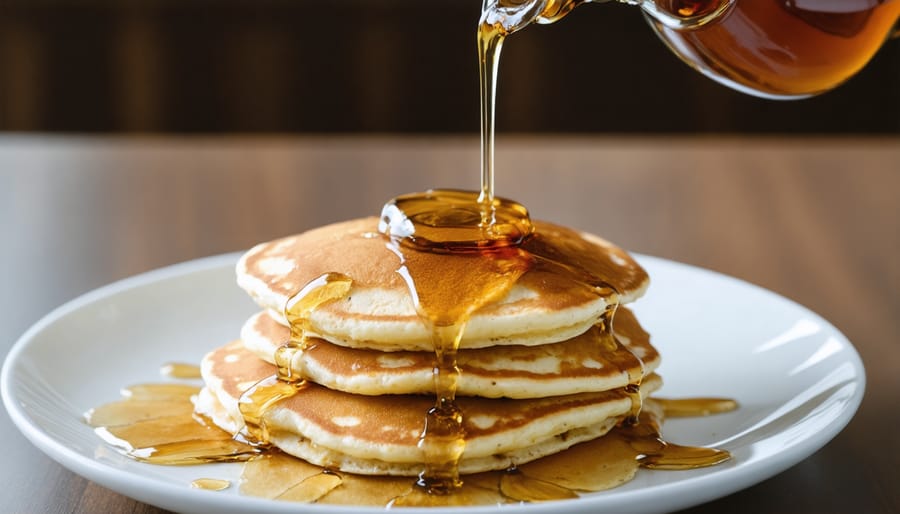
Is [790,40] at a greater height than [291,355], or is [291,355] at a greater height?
[790,40]

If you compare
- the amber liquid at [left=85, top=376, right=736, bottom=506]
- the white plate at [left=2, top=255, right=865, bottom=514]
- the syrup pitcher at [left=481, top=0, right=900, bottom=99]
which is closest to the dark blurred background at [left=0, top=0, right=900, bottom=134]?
the white plate at [left=2, top=255, right=865, bottom=514]

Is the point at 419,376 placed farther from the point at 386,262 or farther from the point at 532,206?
the point at 532,206

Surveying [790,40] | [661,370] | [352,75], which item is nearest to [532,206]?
[661,370]

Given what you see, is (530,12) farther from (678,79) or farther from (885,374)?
(678,79)

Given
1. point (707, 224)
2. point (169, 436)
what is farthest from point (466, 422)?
point (707, 224)

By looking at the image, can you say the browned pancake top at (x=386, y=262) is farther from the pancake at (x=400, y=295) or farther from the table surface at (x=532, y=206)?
the table surface at (x=532, y=206)

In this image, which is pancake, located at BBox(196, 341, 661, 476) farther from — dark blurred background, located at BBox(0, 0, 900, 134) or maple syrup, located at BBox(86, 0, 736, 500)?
dark blurred background, located at BBox(0, 0, 900, 134)
